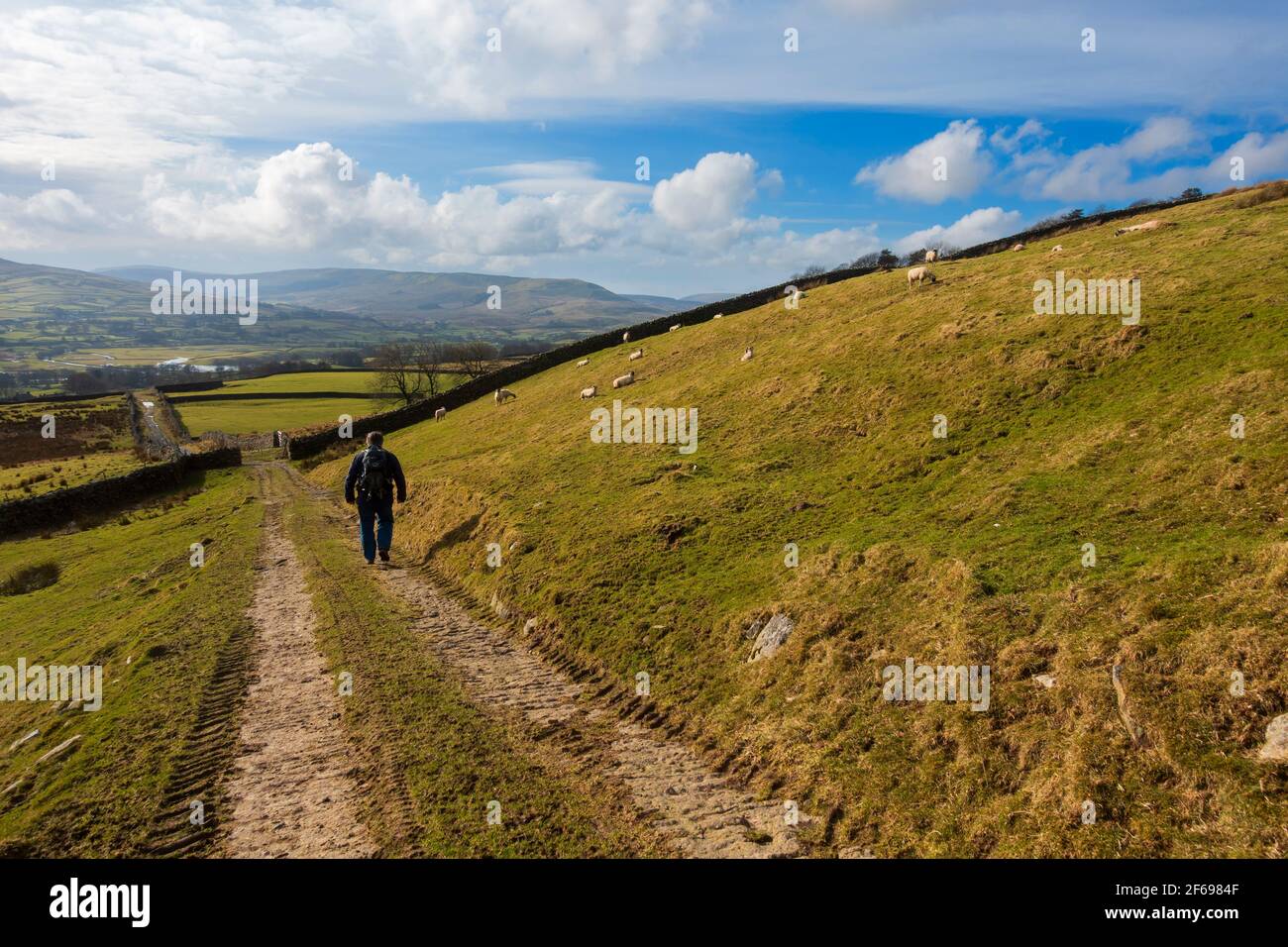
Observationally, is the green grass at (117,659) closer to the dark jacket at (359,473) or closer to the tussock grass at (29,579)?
the tussock grass at (29,579)

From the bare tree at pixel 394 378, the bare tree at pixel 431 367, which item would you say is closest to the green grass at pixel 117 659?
the bare tree at pixel 394 378

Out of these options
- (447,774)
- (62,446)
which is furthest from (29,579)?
(62,446)

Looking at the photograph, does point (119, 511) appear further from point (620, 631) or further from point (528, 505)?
point (620, 631)

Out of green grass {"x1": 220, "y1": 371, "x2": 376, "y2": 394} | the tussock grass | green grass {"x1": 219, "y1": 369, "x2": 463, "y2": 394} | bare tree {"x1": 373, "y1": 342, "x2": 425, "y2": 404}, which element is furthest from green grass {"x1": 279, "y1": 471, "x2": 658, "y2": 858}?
green grass {"x1": 220, "y1": 371, "x2": 376, "y2": 394}

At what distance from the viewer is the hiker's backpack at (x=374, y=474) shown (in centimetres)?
2020

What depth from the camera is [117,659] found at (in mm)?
14742

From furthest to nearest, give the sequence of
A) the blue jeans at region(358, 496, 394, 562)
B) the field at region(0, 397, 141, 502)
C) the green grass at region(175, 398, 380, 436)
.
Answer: the green grass at region(175, 398, 380, 436) < the field at region(0, 397, 141, 502) < the blue jeans at region(358, 496, 394, 562)

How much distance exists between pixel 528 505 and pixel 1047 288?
21.5 meters

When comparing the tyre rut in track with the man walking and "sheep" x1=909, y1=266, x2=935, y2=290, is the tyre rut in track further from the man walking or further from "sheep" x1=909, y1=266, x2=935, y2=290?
"sheep" x1=909, y1=266, x2=935, y2=290

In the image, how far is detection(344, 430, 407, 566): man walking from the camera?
2022 centimetres

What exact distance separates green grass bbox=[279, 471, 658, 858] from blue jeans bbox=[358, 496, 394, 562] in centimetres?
667

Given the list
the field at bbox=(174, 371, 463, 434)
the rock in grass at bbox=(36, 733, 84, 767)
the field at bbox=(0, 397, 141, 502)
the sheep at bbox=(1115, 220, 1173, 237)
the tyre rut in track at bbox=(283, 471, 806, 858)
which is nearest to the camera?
the tyre rut in track at bbox=(283, 471, 806, 858)

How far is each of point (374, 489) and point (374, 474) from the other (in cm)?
50

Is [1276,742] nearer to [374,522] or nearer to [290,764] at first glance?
[290,764]
